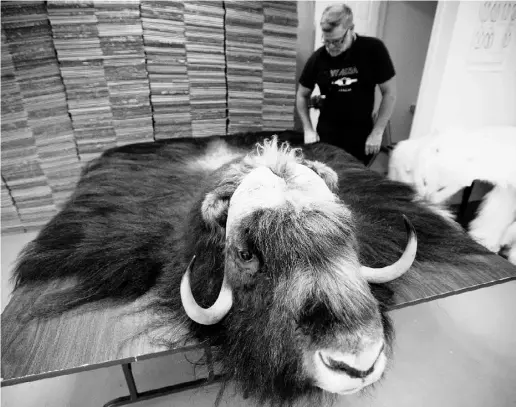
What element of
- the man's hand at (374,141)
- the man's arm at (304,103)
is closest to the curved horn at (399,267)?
the man's hand at (374,141)

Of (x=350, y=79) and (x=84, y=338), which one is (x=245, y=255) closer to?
(x=84, y=338)

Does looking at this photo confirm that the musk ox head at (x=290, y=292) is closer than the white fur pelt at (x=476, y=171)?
Yes

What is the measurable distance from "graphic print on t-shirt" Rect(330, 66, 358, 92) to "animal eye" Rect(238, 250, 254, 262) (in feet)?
6.84

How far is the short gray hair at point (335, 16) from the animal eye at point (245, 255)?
6.58 ft

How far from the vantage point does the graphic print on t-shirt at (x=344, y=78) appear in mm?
2783

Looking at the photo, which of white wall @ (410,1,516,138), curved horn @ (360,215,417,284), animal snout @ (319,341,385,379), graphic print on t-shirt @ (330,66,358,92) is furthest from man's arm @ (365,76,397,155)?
animal snout @ (319,341,385,379)

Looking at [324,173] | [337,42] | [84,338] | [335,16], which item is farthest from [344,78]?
[84,338]

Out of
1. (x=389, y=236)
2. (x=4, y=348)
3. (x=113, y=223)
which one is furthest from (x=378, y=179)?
(x=4, y=348)

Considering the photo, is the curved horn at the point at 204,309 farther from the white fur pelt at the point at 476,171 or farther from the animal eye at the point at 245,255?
the white fur pelt at the point at 476,171

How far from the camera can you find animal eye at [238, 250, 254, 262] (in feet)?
4.17

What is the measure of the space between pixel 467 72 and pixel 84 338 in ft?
13.1

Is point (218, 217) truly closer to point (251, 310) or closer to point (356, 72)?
point (251, 310)

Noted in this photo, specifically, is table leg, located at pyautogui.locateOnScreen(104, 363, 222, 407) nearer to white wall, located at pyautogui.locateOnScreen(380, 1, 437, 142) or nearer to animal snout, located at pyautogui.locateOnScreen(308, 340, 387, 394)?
animal snout, located at pyautogui.locateOnScreen(308, 340, 387, 394)

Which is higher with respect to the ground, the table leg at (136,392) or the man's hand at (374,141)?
the man's hand at (374,141)
